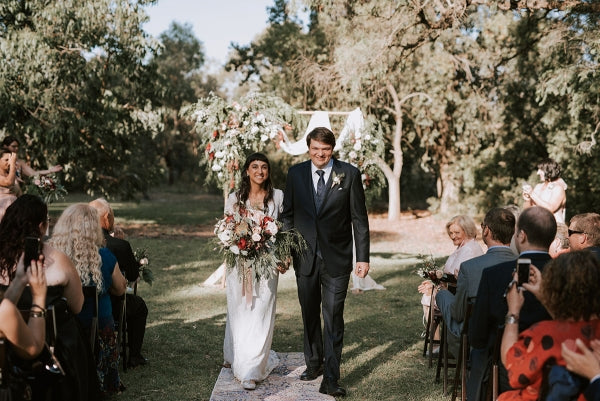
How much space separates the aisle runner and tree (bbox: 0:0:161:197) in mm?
12641

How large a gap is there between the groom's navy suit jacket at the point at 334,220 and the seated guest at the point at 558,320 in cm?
236

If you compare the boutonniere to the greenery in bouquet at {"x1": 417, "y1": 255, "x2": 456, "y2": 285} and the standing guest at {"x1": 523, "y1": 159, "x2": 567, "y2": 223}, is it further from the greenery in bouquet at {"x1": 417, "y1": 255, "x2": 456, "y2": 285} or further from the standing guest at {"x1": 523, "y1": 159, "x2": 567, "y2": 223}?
the standing guest at {"x1": 523, "y1": 159, "x2": 567, "y2": 223}

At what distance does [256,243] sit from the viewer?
5.28 m

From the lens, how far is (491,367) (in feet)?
12.1

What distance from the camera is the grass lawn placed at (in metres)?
5.37

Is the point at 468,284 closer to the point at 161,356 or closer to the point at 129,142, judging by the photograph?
the point at 161,356

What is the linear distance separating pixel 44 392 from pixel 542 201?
6.63 meters

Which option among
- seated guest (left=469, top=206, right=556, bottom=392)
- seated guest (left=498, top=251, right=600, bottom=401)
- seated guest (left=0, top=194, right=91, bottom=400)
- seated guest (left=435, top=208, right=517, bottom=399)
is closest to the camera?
seated guest (left=498, top=251, right=600, bottom=401)

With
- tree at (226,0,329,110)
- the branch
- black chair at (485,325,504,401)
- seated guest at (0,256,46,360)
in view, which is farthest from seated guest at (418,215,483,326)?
tree at (226,0,329,110)

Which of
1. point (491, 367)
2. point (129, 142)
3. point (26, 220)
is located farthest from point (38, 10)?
point (491, 367)

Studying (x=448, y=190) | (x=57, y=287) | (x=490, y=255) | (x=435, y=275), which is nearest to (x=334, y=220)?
(x=435, y=275)

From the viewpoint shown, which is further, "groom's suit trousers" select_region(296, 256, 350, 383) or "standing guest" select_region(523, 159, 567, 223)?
"standing guest" select_region(523, 159, 567, 223)

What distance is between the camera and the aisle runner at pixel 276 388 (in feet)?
16.5

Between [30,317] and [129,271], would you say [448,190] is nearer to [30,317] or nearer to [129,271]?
[129,271]
